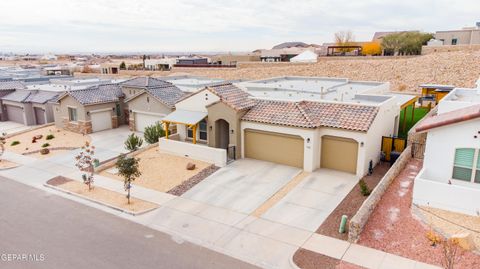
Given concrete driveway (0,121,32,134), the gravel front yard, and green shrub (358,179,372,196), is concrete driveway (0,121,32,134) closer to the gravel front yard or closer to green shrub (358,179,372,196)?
green shrub (358,179,372,196)

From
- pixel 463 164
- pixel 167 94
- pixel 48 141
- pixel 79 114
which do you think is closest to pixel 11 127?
pixel 48 141

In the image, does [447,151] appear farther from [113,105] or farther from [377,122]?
[113,105]

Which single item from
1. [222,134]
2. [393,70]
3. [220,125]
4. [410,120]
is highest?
[393,70]

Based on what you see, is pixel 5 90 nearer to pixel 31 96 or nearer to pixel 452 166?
pixel 31 96

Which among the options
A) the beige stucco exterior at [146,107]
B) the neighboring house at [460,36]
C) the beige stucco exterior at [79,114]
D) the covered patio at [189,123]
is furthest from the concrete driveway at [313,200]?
the neighboring house at [460,36]

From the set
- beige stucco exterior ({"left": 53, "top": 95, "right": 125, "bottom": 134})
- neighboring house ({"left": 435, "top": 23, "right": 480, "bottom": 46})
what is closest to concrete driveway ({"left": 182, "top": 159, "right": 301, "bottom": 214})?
beige stucco exterior ({"left": 53, "top": 95, "right": 125, "bottom": 134})
